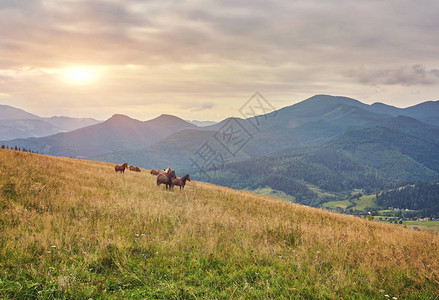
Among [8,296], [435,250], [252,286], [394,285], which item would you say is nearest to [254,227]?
[252,286]

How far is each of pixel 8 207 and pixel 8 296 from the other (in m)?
4.60

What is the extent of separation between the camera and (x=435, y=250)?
788 centimetres

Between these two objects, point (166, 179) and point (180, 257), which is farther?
point (166, 179)

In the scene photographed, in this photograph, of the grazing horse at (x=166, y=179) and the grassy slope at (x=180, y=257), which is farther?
the grazing horse at (x=166, y=179)

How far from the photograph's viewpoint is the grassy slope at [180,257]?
486 cm

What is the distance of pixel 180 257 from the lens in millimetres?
6008

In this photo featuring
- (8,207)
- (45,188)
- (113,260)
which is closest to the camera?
(113,260)

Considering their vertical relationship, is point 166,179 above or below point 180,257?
above

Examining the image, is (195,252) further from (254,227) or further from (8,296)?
(8,296)

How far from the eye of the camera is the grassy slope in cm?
486

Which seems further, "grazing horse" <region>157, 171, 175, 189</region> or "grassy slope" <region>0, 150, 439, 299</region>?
"grazing horse" <region>157, 171, 175, 189</region>

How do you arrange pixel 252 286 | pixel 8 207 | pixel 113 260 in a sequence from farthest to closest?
pixel 8 207
pixel 113 260
pixel 252 286

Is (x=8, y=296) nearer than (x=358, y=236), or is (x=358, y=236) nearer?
(x=8, y=296)

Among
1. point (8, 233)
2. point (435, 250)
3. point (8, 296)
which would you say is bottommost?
point (435, 250)
